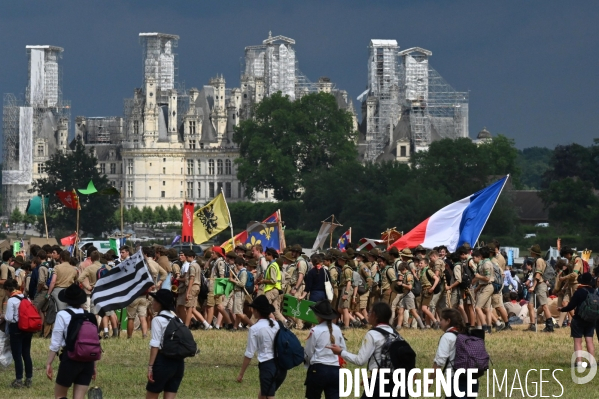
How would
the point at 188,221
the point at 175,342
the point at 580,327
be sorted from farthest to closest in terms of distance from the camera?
the point at 188,221 → the point at 580,327 → the point at 175,342

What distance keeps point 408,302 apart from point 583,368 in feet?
19.0

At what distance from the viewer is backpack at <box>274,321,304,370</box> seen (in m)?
13.2

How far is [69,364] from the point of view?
13.6 metres

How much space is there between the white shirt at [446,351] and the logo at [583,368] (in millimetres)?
5099

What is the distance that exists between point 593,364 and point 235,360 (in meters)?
4.50

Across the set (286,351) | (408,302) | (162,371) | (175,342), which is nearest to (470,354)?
(286,351)

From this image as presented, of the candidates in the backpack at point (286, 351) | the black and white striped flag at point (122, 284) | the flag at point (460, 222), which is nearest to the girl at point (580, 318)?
Result: the black and white striped flag at point (122, 284)

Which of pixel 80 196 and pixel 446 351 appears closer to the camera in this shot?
pixel 446 351

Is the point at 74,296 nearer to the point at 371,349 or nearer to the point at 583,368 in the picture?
the point at 371,349

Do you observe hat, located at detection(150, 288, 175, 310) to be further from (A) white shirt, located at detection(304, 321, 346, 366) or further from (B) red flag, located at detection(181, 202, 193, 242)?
(B) red flag, located at detection(181, 202, 193, 242)

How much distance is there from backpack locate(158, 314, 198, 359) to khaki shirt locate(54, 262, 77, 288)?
8117mm

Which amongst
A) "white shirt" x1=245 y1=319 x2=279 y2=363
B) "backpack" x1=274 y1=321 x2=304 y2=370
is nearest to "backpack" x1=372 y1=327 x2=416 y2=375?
"backpack" x1=274 y1=321 x2=304 y2=370

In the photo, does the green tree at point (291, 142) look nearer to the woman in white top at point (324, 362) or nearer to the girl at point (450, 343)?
the woman in white top at point (324, 362)

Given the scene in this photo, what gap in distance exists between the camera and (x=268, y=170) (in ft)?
384
